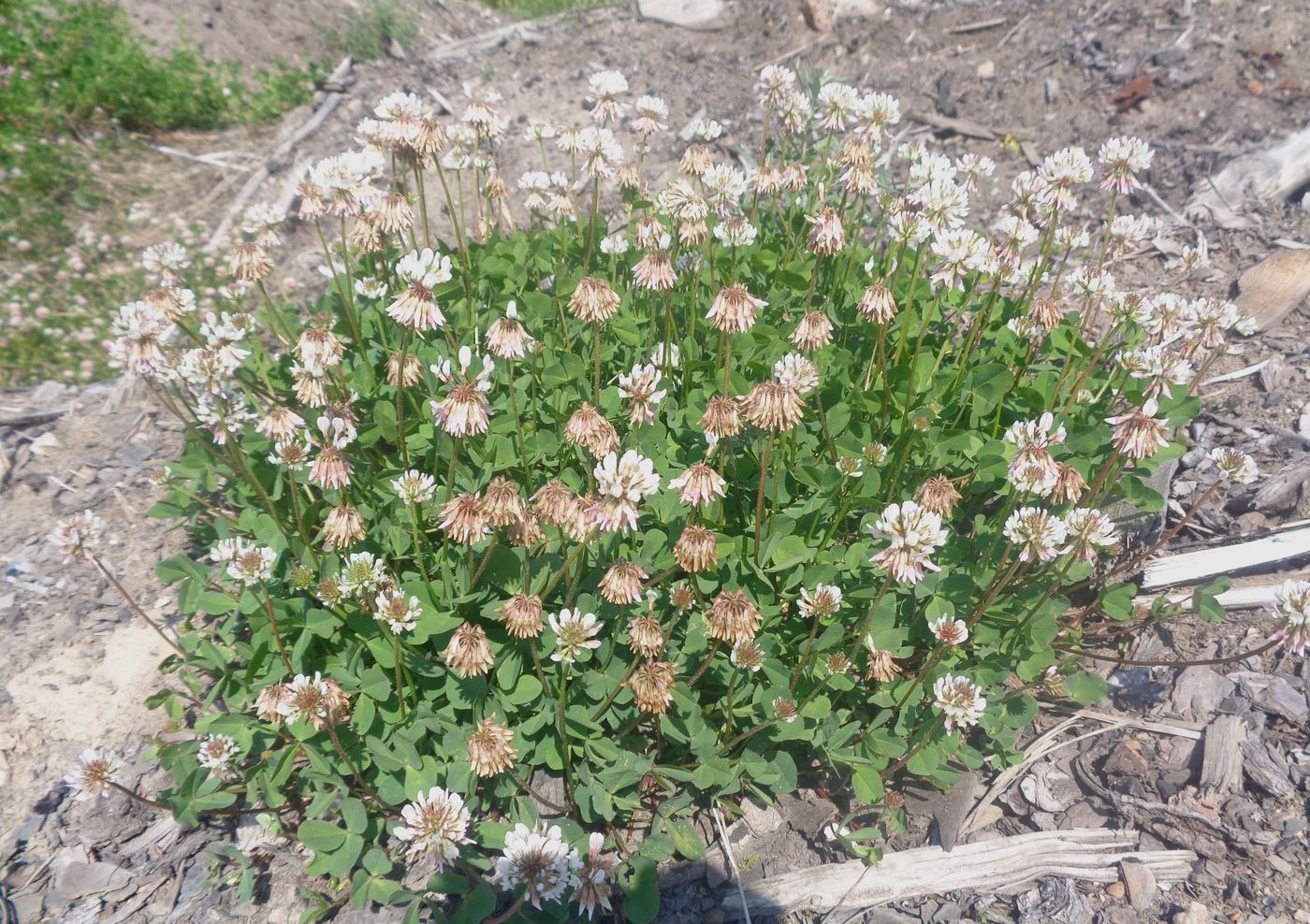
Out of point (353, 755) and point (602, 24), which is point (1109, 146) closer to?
point (353, 755)

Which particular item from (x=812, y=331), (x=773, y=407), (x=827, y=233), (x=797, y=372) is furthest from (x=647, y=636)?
(x=827, y=233)

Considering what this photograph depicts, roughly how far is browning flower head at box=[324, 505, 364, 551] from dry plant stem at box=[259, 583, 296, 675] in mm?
344

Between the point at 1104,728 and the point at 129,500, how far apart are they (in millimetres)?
5686

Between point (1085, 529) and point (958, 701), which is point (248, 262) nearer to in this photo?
point (958, 701)

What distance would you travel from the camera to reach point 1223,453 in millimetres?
4223

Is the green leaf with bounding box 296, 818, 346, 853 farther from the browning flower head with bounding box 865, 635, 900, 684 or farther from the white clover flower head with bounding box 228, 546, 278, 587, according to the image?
the browning flower head with bounding box 865, 635, 900, 684

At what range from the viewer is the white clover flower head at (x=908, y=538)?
3299mm

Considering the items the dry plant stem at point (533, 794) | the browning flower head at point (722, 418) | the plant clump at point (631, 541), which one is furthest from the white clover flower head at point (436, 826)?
the browning flower head at point (722, 418)

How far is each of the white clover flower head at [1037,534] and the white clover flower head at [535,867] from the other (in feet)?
6.94

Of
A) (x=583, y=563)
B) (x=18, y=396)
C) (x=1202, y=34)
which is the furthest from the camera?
(x=1202, y=34)

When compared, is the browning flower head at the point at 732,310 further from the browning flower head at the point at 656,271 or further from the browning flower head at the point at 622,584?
the browning flower head at the point at 622,584

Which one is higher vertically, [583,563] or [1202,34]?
[1202,34]

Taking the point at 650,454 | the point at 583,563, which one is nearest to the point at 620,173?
the point at 650,454

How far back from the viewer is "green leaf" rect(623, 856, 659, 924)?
3.51 metres
